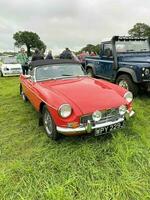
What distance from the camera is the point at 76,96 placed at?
4.51m

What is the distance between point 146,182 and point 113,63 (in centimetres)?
545

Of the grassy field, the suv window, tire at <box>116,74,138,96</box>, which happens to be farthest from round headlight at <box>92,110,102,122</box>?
the suv window

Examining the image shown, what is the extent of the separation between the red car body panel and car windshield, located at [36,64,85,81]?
0.25 metres

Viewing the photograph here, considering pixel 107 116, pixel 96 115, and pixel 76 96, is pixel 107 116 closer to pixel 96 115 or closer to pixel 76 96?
pixel 96 115

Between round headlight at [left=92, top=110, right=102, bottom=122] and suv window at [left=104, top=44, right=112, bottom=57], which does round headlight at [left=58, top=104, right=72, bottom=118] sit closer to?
round headlight at [left=92, top=110, right=102, bottom=122]

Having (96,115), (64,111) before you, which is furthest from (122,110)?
(64,111)

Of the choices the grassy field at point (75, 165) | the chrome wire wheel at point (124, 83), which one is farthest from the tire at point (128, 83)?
the grassy field at point (75, 165)

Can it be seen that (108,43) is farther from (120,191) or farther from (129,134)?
(120,191)

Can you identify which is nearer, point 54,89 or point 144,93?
point 54,89

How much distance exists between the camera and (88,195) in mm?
3186

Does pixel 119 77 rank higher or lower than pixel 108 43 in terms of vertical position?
lower

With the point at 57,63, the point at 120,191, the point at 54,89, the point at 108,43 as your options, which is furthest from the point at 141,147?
the point at 108,43

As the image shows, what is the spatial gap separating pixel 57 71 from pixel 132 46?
3.97 meters

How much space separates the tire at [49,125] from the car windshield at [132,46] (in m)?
4.65
